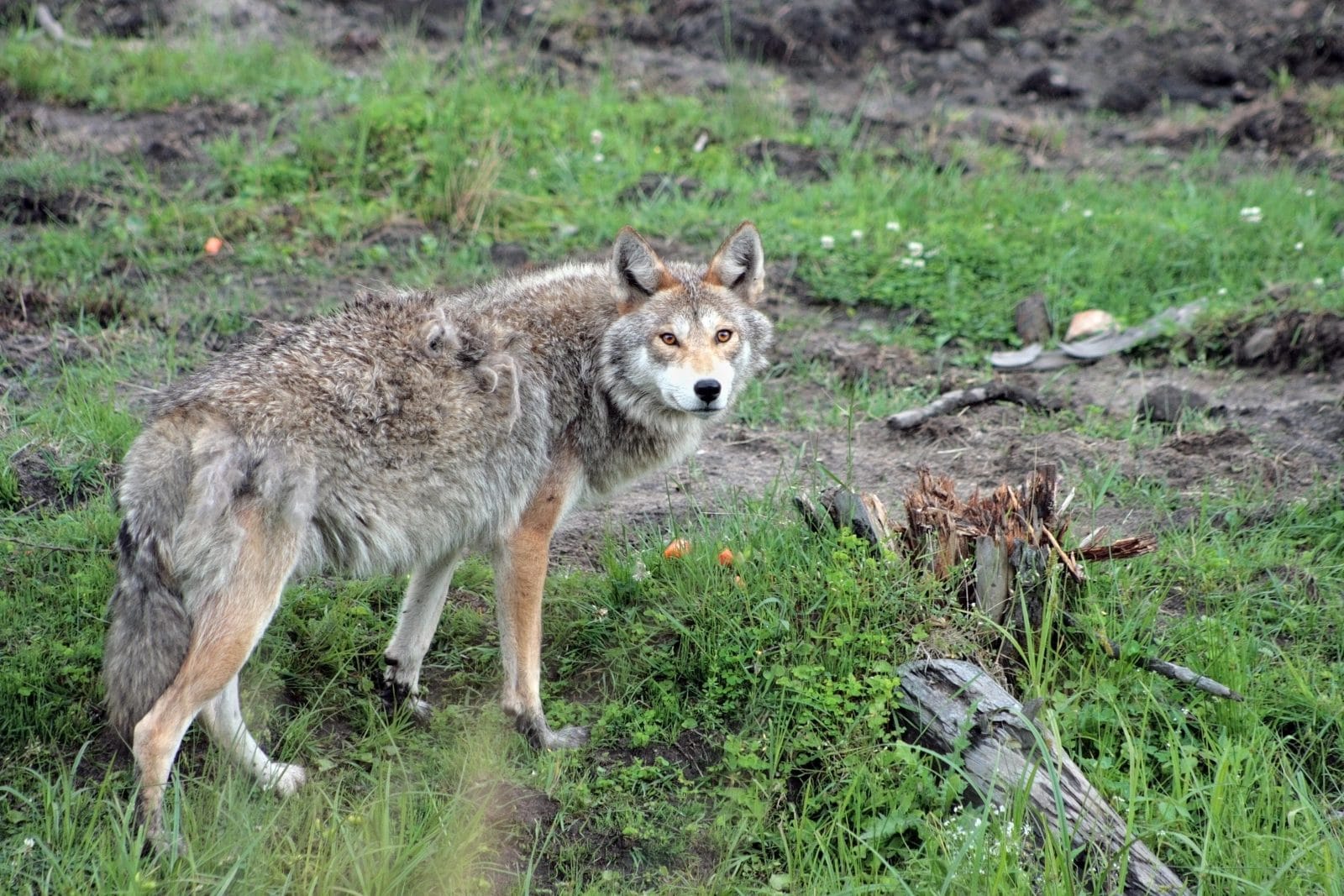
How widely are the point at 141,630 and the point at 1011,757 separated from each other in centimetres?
300

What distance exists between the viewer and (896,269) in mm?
8617

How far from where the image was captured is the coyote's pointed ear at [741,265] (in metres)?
5.53

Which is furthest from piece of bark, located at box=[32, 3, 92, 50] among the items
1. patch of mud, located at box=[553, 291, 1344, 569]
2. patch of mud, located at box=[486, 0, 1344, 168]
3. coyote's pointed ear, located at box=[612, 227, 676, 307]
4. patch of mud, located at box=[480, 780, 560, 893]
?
patch of mud, located at box=[480, 780, 560, 893]

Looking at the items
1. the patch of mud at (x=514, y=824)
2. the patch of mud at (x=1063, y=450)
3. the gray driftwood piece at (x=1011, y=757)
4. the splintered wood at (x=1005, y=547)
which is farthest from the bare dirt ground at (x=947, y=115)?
the patch of mud at (x=514, y=824)

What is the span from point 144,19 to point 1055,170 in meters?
7.99

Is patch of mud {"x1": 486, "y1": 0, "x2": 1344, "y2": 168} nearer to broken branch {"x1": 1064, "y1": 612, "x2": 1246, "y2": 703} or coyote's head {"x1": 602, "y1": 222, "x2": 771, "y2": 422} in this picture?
coyote's head {"x1": 602, "y1": 222, "x2": 771, "y2": 422}

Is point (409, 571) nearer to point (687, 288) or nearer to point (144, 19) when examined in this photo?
point (687, 288)

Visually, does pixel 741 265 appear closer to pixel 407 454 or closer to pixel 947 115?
pixel 407 454

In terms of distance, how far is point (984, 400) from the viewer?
723 cm

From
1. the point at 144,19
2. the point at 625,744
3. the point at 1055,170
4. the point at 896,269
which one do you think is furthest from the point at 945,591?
the point at 144,19

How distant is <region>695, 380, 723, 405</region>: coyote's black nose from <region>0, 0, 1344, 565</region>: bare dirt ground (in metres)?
1.14

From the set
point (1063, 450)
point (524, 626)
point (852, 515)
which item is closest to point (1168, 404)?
point (1063, 450)

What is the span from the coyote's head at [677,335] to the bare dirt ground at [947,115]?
0.93m

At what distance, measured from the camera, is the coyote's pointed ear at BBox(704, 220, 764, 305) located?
18.1ft
